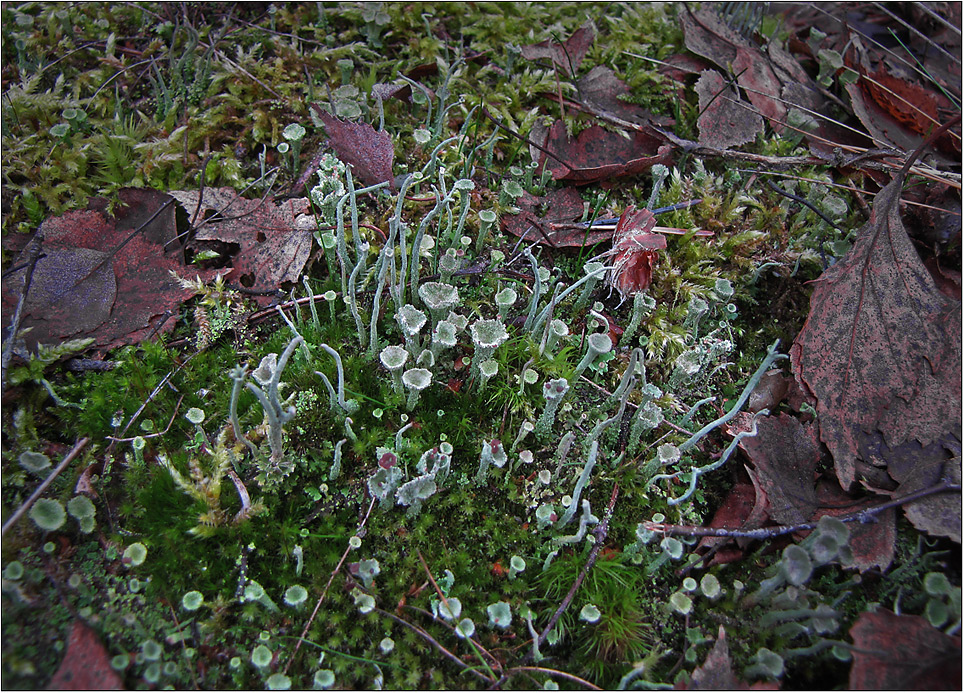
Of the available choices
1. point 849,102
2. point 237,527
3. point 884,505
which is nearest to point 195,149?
point 237,527

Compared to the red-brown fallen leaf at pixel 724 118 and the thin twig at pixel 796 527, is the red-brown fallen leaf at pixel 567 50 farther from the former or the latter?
the thin twig at pixel 796 527

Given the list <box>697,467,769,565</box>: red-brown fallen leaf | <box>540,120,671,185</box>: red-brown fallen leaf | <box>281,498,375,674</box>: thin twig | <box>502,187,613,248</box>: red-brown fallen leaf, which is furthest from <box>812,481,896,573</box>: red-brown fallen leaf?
<box>540,120,671,185</box>: red-brown fallen leaf

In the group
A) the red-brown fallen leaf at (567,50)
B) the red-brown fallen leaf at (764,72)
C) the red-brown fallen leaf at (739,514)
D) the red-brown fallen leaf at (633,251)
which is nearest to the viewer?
the red-brown fallen leaf at (739,514)

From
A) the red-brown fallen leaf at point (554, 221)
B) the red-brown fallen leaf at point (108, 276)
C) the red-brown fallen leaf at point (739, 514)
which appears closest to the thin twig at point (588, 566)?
the red-brown fallen leaf at point (739, 514)

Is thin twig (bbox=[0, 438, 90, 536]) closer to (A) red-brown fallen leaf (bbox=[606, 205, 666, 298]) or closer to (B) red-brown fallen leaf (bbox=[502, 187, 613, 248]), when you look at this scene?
(B) red-brown fallen leaf (bbox=[502, 187, 613, 248])

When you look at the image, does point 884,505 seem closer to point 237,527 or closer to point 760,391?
point 760,391

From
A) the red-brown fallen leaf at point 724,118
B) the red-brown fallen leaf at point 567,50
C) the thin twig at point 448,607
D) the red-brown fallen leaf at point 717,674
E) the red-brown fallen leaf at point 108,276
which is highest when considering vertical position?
the red-brown fallen leaf at point 567,50

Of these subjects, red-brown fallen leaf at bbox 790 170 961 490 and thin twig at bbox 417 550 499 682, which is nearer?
thin twig at bbox 417 550 499 682
